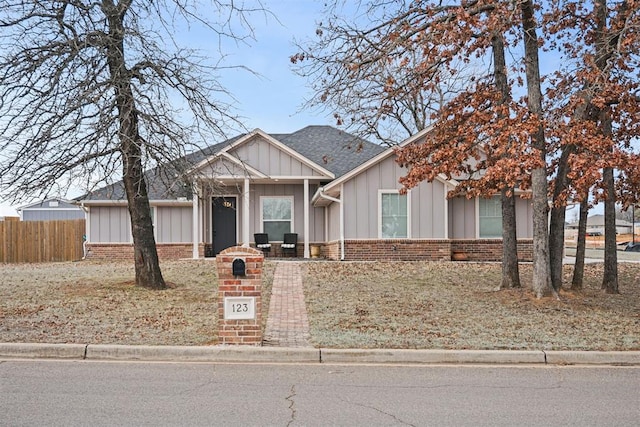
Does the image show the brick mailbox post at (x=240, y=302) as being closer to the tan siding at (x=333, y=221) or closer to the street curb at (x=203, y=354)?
the street curb at (x=203, y=354)

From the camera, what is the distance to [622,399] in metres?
6.43

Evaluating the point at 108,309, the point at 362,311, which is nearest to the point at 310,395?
the point at 362,311

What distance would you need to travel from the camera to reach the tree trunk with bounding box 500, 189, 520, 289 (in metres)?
14.1

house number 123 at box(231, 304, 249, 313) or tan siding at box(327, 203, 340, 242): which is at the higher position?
tan siding at box(327, 203, 340, 242)

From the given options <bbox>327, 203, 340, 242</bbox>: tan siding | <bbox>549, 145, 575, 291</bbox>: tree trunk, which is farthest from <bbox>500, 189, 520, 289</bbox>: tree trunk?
<bbox>327, 203, 340, 242</bbox>: tan siding

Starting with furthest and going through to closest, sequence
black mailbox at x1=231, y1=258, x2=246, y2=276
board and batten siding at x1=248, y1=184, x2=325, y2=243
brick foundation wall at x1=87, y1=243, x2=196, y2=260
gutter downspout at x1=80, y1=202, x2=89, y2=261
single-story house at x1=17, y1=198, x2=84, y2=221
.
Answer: single-story house at x1=17, y1=198, x2=84, y2=221 < gutter downspout at x1=80, y1=202, x2=89, y2=261 < brick foundation wall at x1=87, y1=243, x2=196, y2=260 < board and batten siding at x1=248, y1=184, x2=325, y2=243 < black mailbox at x1=231, y1=258, x2=246, y2=276

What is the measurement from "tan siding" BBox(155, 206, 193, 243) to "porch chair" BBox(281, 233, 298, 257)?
3.92 meters

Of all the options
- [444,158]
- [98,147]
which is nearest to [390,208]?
[444,158]

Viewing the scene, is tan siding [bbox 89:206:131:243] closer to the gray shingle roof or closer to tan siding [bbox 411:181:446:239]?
the gray shingle roof

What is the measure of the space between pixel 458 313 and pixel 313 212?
1418 cm

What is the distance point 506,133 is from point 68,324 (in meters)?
8.24

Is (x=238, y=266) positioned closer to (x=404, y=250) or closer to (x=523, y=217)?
(x=404, y=250)

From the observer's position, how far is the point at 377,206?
21.5 meters

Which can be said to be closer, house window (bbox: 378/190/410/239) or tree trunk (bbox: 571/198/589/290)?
tree trunk (bbox: 571/198/589/290)
